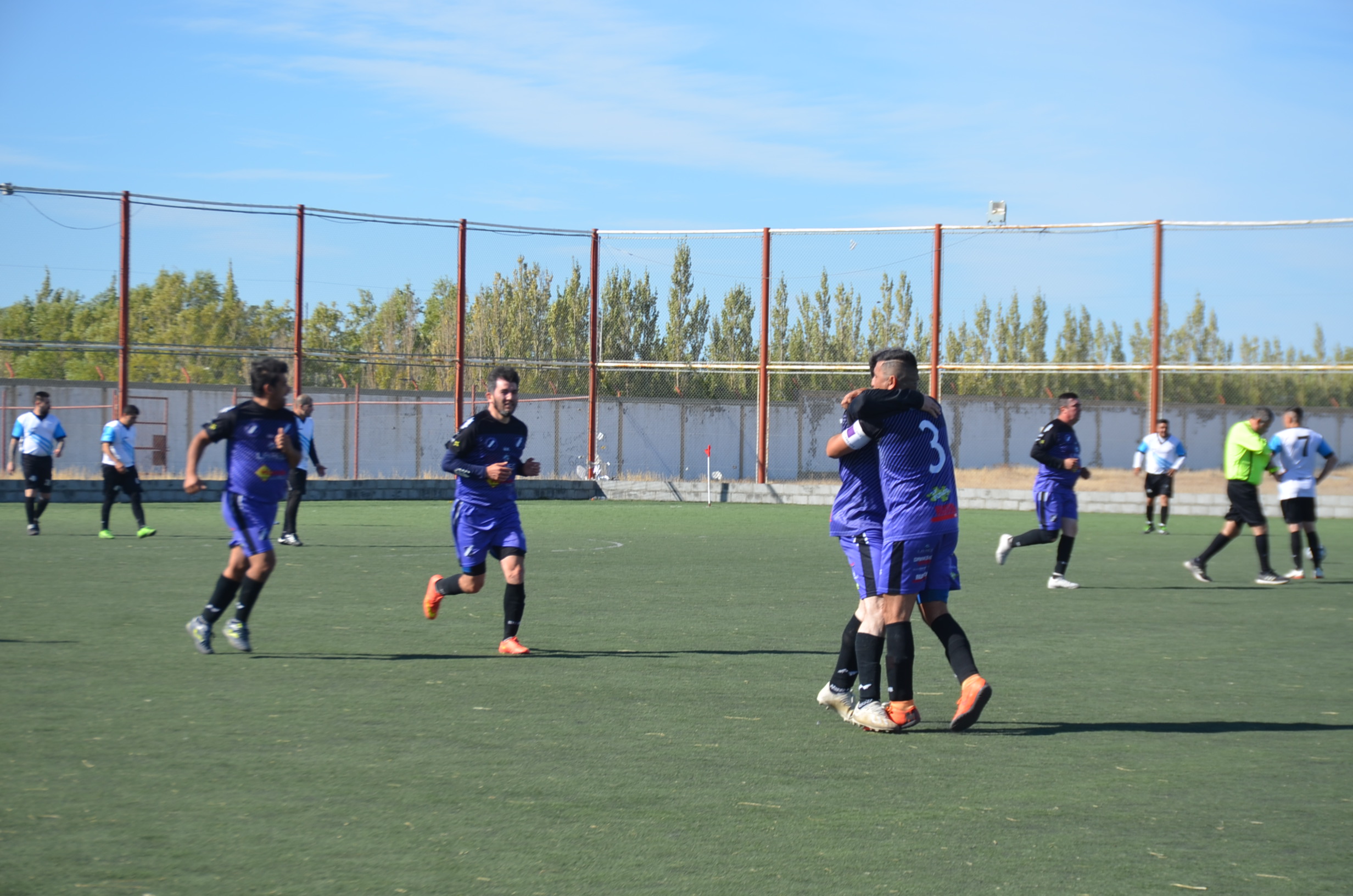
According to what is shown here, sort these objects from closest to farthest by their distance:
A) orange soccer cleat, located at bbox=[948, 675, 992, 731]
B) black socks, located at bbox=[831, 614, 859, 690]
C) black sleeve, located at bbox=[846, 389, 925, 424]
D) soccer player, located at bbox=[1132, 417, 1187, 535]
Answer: orange soccer cleat, located at bbox=[948, 675, 992, 731] → black sleeve, located at bbox=[846, 389, 925, 424] → black socks, located at bbox=[831, 614, 859, 690] → soccer player, located at bbox=[1132, 417, 1187, 535]

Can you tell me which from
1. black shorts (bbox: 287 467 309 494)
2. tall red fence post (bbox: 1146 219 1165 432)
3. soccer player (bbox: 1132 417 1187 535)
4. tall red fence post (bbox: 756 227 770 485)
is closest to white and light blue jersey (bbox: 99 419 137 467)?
black shorts (bbox: 287 467 309 494)

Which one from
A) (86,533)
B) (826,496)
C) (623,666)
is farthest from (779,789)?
(826,496)

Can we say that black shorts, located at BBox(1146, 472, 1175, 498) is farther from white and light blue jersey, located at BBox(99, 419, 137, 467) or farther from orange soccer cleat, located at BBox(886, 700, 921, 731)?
orange soccer cleat, located at BBox(886, 700, 921, 731)

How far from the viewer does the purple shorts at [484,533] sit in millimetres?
8812

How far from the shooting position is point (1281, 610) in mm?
11234

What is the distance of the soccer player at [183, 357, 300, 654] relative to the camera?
805cm

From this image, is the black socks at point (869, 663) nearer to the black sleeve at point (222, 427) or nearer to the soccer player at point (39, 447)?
the black sleeve at point (222, 427)

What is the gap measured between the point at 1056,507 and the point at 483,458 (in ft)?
22.3

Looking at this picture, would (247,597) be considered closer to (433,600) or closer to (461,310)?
(433,600)

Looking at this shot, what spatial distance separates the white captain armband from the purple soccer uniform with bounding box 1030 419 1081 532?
711 centimetres

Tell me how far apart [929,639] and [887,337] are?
20.0 metres

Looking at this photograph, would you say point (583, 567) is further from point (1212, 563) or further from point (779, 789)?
point (779, 789)

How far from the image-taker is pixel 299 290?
989 inches

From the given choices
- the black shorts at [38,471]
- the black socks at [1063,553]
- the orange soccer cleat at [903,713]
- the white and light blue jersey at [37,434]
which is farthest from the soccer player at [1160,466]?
the white and light blue jersey at [37,434]
